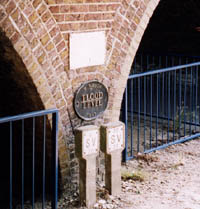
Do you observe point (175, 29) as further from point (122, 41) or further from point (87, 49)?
point (87, 49)

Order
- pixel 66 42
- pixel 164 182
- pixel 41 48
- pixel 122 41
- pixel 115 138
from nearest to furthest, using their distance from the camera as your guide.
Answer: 1. pixel 41 48
2. pixel 66 42
3. pixel 115 138
4. pixel 122 41
5. pixel 164 182

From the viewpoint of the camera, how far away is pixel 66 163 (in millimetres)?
6348

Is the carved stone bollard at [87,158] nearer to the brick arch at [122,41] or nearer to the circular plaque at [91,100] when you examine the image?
the circular plaque at [91,100]

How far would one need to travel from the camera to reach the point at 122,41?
670 cm

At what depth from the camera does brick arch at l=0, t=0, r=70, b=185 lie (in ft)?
17.7

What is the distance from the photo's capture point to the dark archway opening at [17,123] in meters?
5.70

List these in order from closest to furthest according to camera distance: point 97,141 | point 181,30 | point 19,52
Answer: point 19,52
point 97,141
point 181,30

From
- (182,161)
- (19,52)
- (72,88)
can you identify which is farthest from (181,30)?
(19,52)

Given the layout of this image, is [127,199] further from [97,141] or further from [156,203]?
[97,141]

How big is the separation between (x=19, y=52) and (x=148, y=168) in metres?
2.78

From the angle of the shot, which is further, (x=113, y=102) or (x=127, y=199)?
(x=113, y=102)

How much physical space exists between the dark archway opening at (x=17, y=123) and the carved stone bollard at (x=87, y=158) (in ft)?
1.65

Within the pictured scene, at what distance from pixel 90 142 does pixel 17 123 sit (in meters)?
1.33

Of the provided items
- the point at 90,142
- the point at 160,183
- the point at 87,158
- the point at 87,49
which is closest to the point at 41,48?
the point at 87,49
